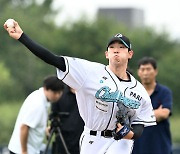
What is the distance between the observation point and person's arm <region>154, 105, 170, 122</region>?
1055 cm

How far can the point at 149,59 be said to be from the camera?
11.1 m

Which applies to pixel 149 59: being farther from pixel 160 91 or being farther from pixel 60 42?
pixel 60 42

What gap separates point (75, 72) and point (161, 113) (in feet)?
10.7

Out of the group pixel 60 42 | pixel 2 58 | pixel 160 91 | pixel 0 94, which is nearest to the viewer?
pixel 160 91

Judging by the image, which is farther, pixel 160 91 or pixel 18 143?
pixel 160 91

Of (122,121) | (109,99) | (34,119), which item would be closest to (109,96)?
(109,99)

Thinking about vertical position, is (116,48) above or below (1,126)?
above

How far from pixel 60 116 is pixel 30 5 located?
44428 millimetres

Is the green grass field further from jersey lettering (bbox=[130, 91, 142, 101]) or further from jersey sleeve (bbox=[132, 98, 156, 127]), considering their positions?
jersey lettering (bbox=[130, 91, 142, 101])

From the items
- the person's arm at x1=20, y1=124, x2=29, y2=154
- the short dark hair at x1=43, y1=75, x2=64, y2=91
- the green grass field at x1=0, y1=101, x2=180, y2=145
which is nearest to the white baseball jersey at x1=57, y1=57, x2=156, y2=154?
the person's arm at x1=20, y1=124, x2=29, y2=154

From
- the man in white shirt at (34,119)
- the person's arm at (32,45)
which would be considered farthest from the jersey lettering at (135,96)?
the man in white shirt at (34,119)

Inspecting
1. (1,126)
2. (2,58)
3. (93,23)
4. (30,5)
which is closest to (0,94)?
(2,58)

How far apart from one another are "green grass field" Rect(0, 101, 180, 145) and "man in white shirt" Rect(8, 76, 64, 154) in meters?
9.99

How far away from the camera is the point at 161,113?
34.6 feet
